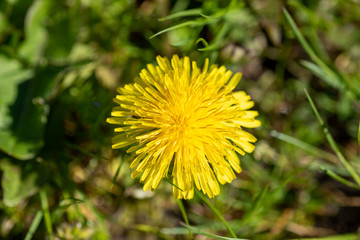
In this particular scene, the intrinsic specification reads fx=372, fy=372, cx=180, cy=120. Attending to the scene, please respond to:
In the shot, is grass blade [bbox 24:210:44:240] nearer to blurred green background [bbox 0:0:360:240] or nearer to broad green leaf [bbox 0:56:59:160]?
blurred green background [bbox 0:0:360:240]

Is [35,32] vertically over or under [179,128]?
over

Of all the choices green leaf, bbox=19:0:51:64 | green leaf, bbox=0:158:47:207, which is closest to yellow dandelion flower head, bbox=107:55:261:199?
green leaf, bbox=0:158:47:207

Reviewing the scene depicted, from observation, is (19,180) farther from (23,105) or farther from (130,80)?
(130,80)

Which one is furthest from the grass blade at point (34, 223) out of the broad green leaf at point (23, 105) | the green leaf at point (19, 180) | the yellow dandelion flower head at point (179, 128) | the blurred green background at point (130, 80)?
the yellow dandelion flower head at point (179, 128)

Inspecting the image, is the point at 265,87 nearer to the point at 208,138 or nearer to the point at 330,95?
the point at 330,95

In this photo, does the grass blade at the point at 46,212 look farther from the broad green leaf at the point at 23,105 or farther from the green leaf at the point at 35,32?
the green leaf at the point at 35,32

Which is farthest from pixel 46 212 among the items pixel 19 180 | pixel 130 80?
pixel 130 80

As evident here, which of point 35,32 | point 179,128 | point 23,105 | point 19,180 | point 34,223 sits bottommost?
point 34,223
